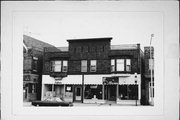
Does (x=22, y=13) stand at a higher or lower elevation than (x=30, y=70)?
higher

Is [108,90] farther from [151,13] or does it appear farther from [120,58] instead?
[151,13]

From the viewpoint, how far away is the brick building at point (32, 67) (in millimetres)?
4266

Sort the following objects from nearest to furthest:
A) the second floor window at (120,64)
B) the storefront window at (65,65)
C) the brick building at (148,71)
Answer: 1. the brick building at (148,71)
2. the second floor window at (120,64)
3. the storefront window at (65,65)

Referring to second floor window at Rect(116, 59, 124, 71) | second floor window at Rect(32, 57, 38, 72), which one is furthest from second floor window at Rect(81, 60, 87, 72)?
second floor window at Rect(32, 57, 38, 72)

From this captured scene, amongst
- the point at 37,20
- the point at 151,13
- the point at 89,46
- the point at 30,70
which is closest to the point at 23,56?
the point at 30,70

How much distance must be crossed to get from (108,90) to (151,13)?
1.54 meters

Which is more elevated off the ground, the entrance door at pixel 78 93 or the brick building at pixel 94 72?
the brick building at pixel 94 72

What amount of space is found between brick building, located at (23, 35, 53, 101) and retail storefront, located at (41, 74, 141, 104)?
12cm

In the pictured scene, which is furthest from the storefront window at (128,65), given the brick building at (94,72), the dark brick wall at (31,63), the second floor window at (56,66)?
the dark brick wall at (31,63)

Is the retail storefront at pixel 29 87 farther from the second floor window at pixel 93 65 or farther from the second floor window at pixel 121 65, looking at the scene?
the second floor window at pixel 121 65

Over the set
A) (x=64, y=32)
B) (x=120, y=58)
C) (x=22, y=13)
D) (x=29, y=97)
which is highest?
(x=22, y=13)

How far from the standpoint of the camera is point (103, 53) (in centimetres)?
432

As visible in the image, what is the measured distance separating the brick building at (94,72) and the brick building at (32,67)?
0.30 ft

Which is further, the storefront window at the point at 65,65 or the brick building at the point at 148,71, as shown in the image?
the storefront window at the point at 65,65
